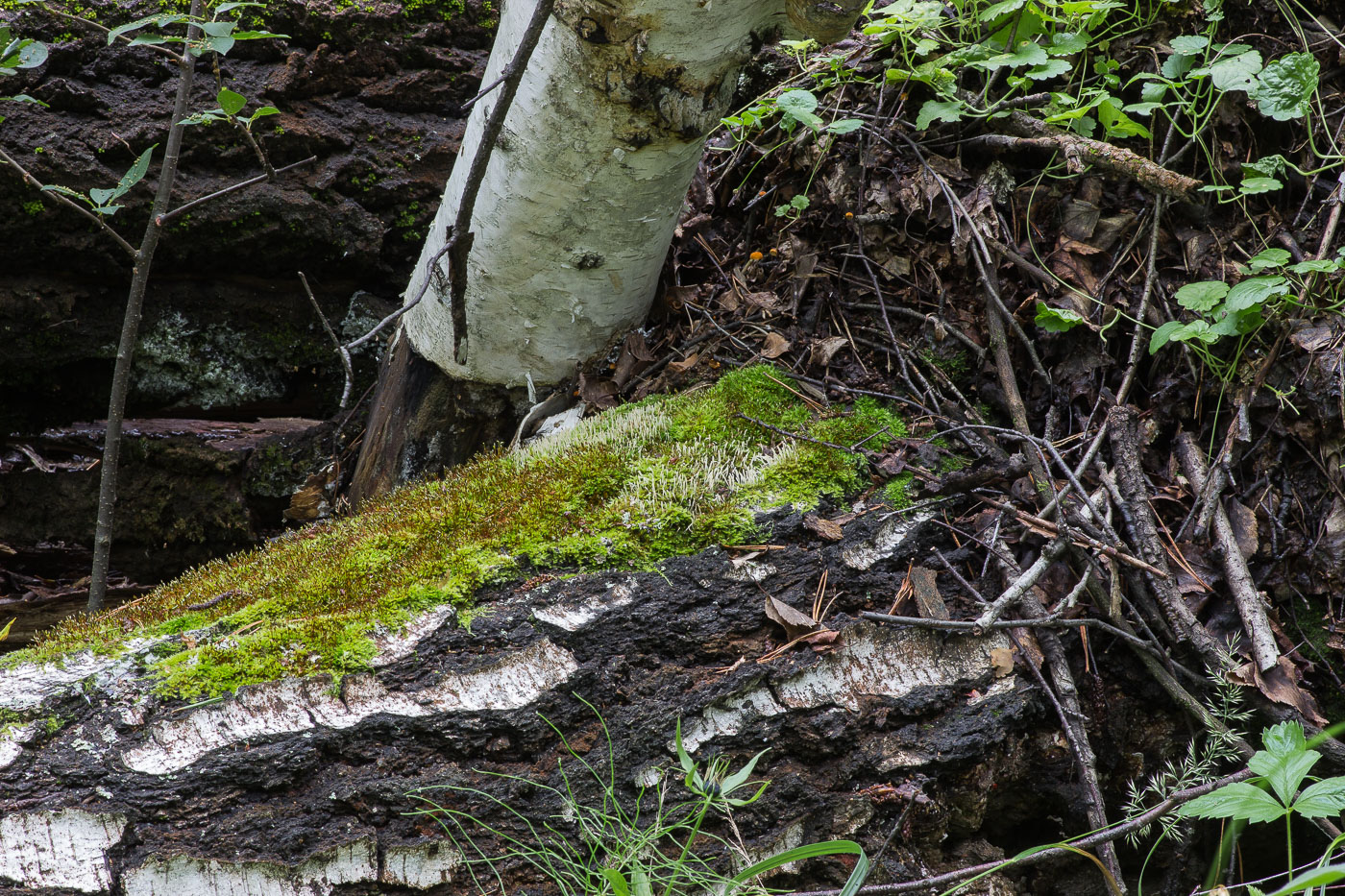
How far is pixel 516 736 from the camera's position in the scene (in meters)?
1.79

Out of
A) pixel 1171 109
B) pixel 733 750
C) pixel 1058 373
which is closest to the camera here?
pixel 733 750

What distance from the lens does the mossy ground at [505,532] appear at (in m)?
1.88

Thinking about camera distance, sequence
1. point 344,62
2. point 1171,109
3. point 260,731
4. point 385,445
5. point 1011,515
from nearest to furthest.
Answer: point 260,731, point 1011,515, point 1171,109, point 385,445, point 344,62

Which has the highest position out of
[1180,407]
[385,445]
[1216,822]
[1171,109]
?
[1171,109]

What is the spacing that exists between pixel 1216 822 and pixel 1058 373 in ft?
4.28

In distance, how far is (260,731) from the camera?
66.9 inches

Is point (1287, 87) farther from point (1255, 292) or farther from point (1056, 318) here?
point (1056, 318)

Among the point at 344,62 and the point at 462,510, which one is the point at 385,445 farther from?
the point at 344,62

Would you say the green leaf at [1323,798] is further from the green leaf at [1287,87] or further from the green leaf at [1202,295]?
the green leaf at [1287,87]

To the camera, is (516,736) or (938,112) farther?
(938,112)

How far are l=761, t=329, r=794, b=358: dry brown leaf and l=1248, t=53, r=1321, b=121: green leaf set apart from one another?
61.2 inches

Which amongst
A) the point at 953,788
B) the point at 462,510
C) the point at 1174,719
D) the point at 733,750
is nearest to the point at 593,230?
the point at 462,510

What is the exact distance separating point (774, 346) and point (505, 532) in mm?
1224

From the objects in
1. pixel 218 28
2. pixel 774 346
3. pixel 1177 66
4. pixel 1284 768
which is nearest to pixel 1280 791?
pixel 1284 768
